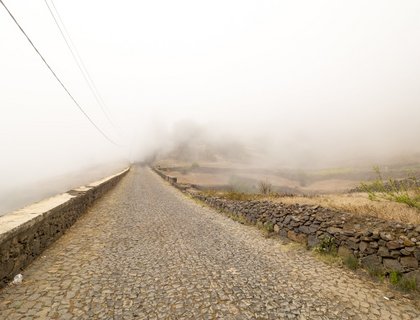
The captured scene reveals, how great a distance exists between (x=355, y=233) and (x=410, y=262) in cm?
140

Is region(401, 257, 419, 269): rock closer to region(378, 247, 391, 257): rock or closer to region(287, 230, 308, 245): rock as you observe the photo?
region(378, 247, 391, 257): rock

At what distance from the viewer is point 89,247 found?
7.38 metres

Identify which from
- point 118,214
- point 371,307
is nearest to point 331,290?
point 371,307

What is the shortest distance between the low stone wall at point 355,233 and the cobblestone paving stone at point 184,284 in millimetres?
699

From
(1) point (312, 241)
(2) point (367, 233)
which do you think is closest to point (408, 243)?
(2) point (367, 233)

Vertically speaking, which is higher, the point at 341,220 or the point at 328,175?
the point at 341,220

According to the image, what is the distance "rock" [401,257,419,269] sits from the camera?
5387 millimetres

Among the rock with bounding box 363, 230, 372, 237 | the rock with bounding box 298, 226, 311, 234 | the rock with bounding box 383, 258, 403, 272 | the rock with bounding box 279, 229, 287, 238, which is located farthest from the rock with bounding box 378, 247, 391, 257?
the rock with bounding box 279, 229, 287, 238

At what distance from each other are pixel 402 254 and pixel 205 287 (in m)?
4.35

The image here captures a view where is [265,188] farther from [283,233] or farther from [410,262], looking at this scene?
[410,262]

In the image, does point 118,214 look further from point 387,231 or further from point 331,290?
point 387,231

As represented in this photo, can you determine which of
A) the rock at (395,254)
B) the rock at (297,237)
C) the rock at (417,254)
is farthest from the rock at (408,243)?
the rock at (297,237)

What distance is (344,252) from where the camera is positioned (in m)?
6.93

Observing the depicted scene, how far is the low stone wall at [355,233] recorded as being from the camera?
5.63 meters
